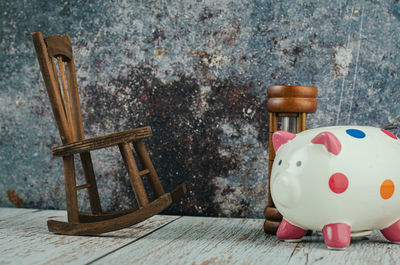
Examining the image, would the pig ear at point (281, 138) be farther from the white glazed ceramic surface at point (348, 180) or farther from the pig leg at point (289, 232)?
the pig leg at point (289, 232)

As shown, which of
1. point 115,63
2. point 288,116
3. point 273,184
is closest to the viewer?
point 273,184

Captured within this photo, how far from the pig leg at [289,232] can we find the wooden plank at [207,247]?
0.03 meters

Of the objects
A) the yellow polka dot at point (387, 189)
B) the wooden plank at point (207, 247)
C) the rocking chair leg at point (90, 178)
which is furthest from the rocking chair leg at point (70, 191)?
the yellow polka dot at point (387, 189)

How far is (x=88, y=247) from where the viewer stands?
1427mm

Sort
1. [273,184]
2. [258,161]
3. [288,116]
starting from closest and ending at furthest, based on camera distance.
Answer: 1. [273,184]
2. [288,116]
3. [258,161]

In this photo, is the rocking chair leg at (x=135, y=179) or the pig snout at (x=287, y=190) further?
the rocking chair leg at (x=135, y=179)

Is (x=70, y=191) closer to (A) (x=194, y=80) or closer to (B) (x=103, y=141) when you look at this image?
(B) (x=103, y=141)

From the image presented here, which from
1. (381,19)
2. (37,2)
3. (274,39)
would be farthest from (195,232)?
(37,2)

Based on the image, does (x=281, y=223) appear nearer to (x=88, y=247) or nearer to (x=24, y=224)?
(x=88, y=247)

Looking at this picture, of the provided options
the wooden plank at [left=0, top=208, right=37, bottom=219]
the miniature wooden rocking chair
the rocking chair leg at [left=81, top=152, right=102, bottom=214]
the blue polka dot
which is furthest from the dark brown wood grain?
the blue polka dot

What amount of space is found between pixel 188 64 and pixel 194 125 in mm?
266

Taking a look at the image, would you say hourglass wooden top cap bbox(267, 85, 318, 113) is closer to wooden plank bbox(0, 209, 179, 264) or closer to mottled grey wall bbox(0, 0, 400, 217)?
mottled grey wall bbox(0, 0, 400, 217)

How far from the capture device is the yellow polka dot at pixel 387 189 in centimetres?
128

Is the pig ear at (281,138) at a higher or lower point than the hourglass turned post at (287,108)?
lower
